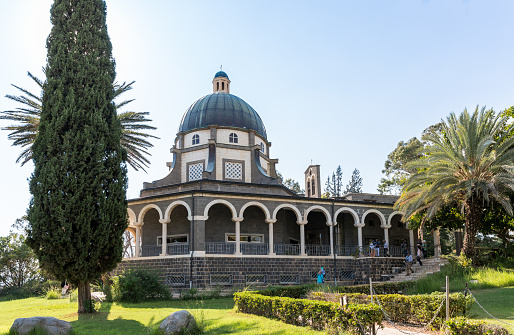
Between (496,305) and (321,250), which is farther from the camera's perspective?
(321,250)

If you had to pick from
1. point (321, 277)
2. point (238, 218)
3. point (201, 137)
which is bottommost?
point (321, 277)

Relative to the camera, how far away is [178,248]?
84.6 feet

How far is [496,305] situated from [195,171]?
2107 cm

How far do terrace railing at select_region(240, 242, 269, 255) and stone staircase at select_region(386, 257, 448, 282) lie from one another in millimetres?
7713

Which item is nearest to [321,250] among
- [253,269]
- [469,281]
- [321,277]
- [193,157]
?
[321,277]

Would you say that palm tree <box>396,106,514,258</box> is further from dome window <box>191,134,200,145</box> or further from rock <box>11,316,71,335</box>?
rock <box>11,316,71,335</box>

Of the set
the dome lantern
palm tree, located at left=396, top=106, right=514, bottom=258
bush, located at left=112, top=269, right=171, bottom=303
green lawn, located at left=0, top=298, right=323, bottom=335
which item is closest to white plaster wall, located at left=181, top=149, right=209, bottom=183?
the dome lantern

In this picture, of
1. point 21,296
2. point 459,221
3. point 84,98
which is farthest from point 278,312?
point 21,296

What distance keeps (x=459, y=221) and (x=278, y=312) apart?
17248 mm

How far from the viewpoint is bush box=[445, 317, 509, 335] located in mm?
8930

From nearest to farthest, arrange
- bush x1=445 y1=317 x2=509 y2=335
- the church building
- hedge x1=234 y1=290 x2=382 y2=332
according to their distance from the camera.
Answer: bush x1=445 y1=317 x2=509 y2=335 < hedge x1=234 y1=290 x2=382 y2=332 < the church building

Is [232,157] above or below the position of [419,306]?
above

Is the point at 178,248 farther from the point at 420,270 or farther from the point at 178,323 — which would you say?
the point at 178,323

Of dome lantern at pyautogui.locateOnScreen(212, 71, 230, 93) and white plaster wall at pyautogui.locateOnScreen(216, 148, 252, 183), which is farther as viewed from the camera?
dome lantern at pyautogui.locateOnScreen(212, 71, 230, 93)
